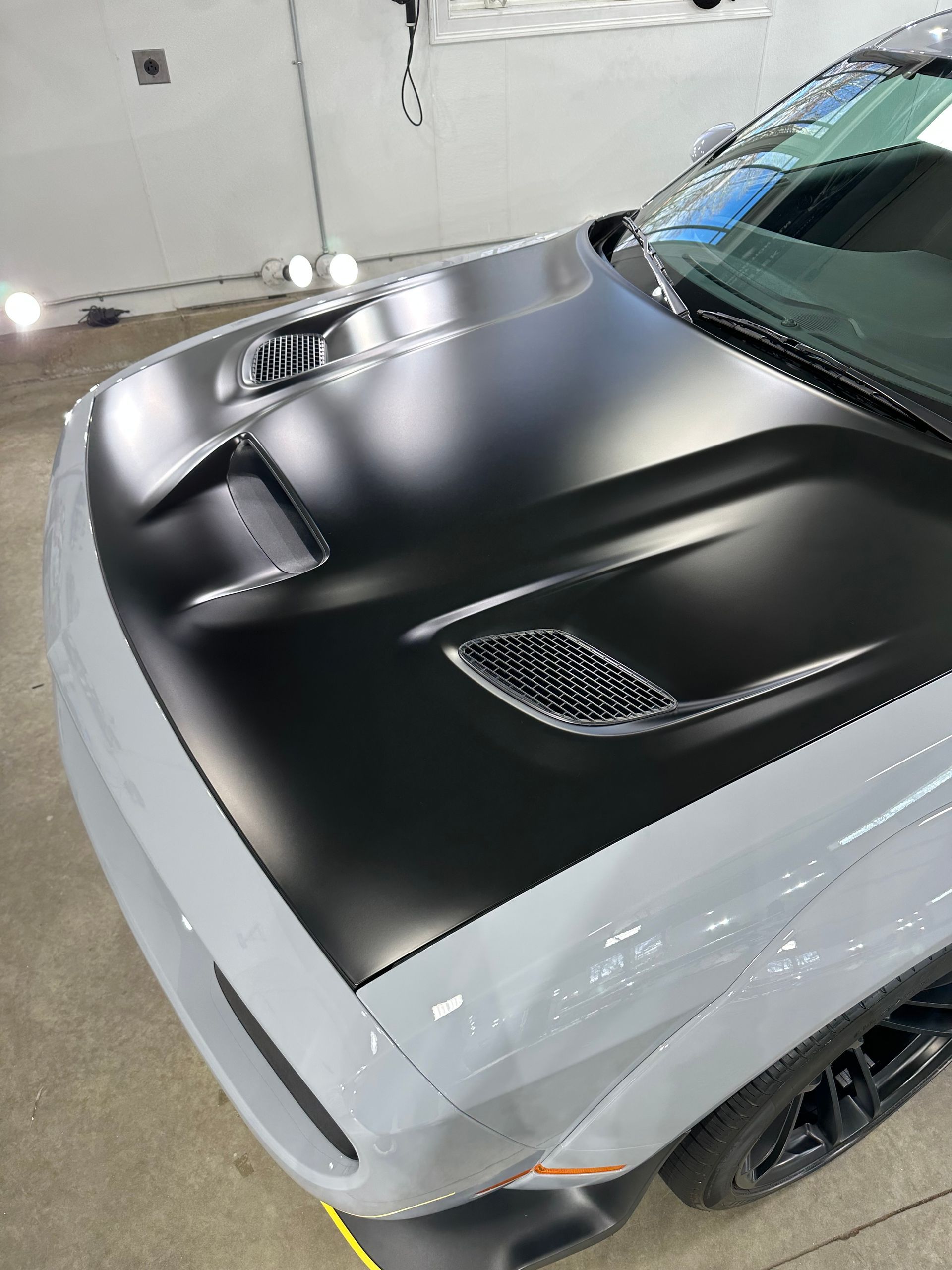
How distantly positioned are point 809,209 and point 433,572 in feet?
3.92

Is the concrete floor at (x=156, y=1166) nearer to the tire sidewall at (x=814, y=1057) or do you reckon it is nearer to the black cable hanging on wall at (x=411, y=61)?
the tire sidewall at (x=814, y=1057)

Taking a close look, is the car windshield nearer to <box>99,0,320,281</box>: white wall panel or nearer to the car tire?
the car tire

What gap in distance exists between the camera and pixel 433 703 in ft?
3.56

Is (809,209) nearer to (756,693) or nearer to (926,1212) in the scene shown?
(756,693)

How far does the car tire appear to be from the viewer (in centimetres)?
112

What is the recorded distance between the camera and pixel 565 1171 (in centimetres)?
98

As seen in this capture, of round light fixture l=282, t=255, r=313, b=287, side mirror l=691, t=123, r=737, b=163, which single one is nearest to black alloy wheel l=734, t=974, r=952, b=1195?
side mirror l=691, t=123, r=737, b=163

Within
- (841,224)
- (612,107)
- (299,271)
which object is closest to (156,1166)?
(841,224)

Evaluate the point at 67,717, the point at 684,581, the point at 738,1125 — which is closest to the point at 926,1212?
the point at 738,1125

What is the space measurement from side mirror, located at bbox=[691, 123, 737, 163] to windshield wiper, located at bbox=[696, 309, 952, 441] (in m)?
0.81

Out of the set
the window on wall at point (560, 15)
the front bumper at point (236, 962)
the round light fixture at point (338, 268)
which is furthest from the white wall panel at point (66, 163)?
the front bumper at point (236, 962)

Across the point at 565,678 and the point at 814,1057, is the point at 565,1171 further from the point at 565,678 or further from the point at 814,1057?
the point at 565,678

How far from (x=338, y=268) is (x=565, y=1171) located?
3592mm

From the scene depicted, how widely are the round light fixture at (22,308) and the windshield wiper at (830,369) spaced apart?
2827 mm
